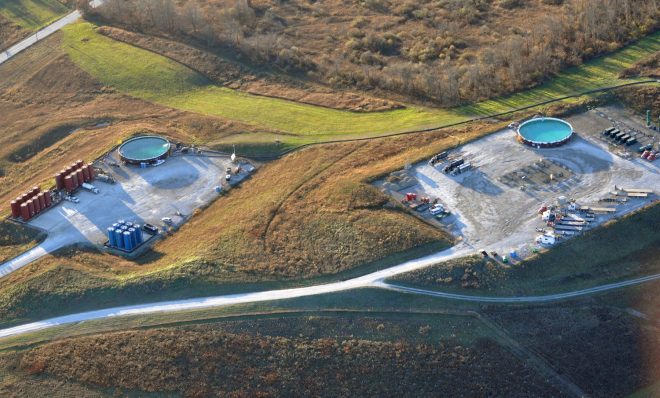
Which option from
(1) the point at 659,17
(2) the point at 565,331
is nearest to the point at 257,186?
(2) the point at 565,331

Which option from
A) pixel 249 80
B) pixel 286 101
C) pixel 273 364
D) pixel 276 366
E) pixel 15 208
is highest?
pixel 249 80

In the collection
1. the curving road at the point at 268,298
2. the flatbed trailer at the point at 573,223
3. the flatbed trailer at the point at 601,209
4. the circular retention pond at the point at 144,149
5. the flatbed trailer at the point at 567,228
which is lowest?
the curving road at the point at 268,298

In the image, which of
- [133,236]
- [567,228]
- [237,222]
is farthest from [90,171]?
[567,228]

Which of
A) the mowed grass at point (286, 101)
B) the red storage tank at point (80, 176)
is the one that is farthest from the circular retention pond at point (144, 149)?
the mowed grass at point (286, 101)

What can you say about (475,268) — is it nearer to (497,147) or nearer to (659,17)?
(497,147)

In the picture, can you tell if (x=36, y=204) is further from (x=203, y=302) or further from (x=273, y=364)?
(x=273, y=364)

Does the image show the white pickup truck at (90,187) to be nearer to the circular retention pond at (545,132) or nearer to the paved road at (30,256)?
the paved road at (30,256)

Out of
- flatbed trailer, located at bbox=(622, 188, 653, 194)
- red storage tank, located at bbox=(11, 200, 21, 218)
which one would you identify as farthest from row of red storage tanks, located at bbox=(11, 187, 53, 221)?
flatbed trailer, located at bbox=(622, 188, 653, 194)

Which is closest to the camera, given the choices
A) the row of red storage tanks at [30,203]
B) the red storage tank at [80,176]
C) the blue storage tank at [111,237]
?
the blue storage tank at [111,237]
